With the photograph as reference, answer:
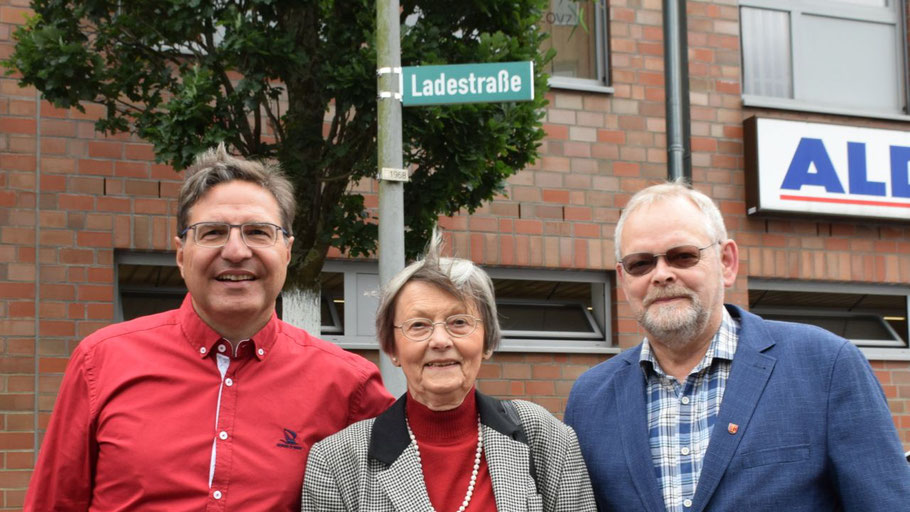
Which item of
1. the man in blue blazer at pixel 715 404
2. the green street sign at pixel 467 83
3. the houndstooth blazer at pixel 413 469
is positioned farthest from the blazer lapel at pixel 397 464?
the green street sign at pixel 467 83

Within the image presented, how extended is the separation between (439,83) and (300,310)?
5.09ft

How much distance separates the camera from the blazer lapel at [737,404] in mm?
2980

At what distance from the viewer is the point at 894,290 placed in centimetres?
975

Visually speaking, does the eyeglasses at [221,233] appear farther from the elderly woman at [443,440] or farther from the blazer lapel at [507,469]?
the blazer lapel at [507,469]

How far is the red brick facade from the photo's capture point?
23.4 feet

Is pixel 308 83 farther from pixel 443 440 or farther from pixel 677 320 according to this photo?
pixel 677 320

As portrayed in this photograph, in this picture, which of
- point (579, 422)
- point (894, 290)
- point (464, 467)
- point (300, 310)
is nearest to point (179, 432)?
point (464, 467)

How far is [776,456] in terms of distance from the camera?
2975 mm

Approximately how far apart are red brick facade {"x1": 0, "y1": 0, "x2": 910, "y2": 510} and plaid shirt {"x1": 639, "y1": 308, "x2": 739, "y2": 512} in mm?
4927

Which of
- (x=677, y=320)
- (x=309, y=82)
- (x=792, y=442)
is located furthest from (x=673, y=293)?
(x=309, y=82)

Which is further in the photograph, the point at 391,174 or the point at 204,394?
the point at 391,174

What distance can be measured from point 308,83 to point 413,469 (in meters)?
2.99

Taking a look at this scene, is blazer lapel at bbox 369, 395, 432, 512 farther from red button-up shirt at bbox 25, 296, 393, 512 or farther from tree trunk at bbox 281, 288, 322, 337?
tree trunk at bbox 281, 288, 322, 337

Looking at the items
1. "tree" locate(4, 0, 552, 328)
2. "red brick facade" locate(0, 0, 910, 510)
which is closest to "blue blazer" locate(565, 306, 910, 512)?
"tree" locate(4, 0, 552, 328)
